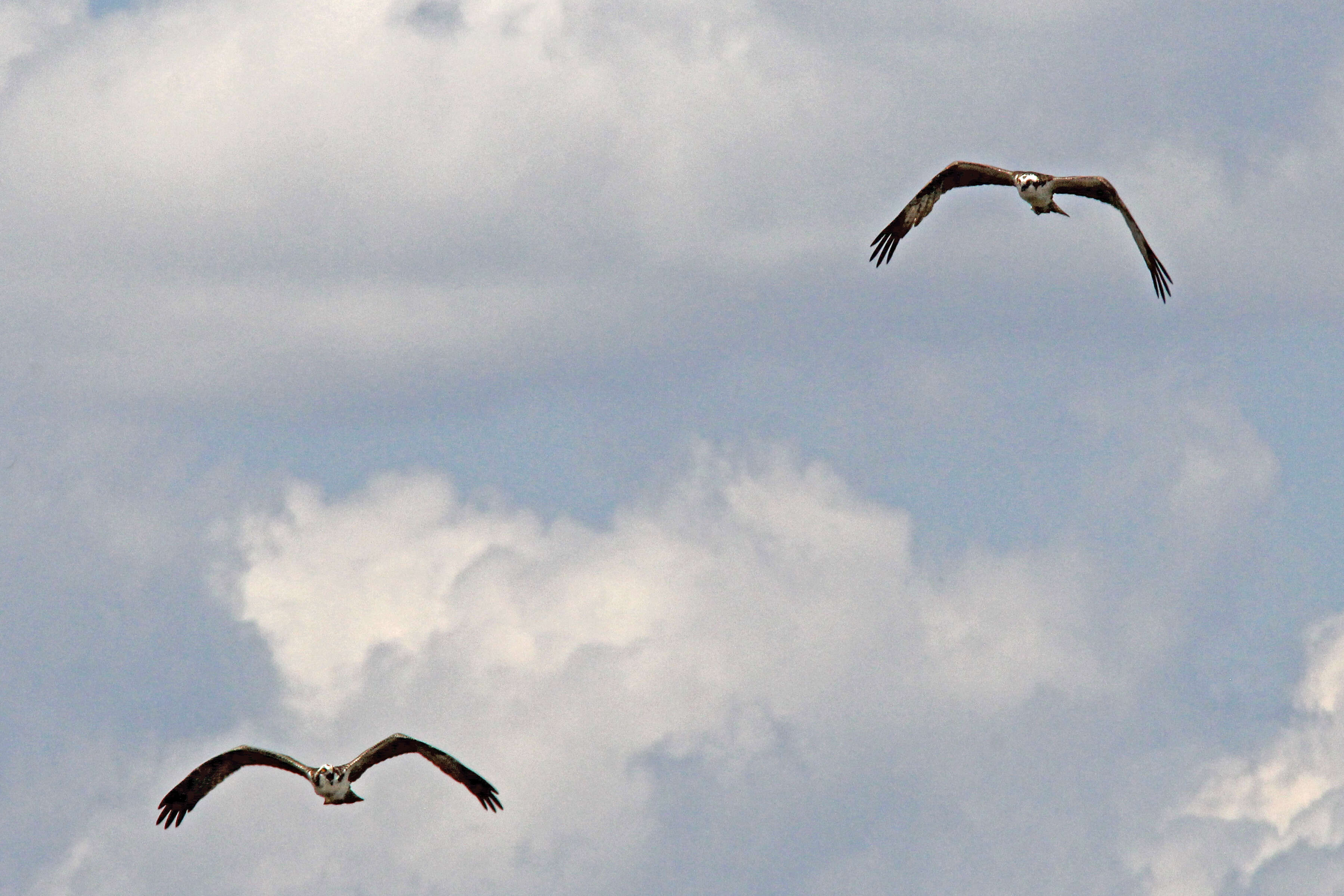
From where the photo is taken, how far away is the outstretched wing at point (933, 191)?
160 feet

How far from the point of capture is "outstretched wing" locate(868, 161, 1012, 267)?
4866 cm

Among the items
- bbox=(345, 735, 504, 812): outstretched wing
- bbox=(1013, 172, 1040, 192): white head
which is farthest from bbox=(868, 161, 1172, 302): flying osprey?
bbox=(345, 735, 504, 812): outstretched wing

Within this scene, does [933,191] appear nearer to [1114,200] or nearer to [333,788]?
[1114,200]

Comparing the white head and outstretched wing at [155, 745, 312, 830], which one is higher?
the white head

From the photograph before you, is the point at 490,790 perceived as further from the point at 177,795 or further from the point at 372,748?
the point at 177,795

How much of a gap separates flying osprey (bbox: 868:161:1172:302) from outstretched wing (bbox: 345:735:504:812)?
1694cm

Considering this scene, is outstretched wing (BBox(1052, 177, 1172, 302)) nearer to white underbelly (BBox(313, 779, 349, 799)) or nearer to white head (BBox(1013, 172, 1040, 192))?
white head (BBox(1013, 172, 1040, 192))

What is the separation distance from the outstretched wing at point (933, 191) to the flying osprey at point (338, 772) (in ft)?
55.6

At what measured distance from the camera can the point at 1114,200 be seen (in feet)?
150

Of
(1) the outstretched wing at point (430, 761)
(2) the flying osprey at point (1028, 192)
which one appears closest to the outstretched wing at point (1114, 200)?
(2) the flying osprey at point (1028, 192)

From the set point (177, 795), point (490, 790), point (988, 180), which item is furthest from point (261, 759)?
point (988, 180)

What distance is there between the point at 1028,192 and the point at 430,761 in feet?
68.7

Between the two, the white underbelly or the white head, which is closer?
the white head

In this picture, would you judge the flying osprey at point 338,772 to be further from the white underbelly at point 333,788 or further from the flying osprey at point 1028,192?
the flying osprey at point 1028,192
